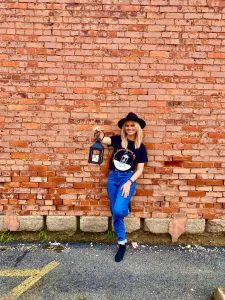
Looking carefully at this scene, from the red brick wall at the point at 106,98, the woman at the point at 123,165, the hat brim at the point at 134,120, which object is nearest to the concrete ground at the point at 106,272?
the woman at the point at 123,165

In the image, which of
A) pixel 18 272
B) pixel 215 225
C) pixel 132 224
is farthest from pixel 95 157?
pixel 215 225

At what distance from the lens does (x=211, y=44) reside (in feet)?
15.1

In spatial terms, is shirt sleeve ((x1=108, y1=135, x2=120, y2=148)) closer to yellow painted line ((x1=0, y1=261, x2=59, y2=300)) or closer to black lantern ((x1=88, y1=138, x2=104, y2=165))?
black lantern ((x1=88, y1=138, x2=104, y2=165))

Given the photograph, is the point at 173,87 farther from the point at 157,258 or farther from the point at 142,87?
the point at 157,258

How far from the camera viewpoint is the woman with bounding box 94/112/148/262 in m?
4.39

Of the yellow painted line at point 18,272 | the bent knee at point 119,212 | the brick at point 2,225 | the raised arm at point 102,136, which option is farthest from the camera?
the brick at point 2,225

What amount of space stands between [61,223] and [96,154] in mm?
1240

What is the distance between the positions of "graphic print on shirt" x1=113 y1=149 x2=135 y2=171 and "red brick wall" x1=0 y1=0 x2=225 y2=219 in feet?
1.20

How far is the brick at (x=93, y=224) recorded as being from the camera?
4.94 metres

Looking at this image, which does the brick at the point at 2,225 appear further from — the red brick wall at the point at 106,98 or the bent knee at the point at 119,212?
the bent knee at the point at 119,212

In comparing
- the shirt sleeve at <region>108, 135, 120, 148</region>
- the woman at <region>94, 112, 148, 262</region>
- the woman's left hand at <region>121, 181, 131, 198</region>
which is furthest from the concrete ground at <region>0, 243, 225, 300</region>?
the shirt sleeve at <region>108, 135, 120, 148</region>

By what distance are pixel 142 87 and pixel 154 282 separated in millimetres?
2479

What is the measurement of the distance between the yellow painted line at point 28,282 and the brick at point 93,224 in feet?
2.53

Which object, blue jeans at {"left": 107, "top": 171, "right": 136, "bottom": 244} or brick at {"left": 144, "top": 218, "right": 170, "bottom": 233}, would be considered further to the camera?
brick at {"left": 144, "top": 218, "right": 170, "bottom": 233}
